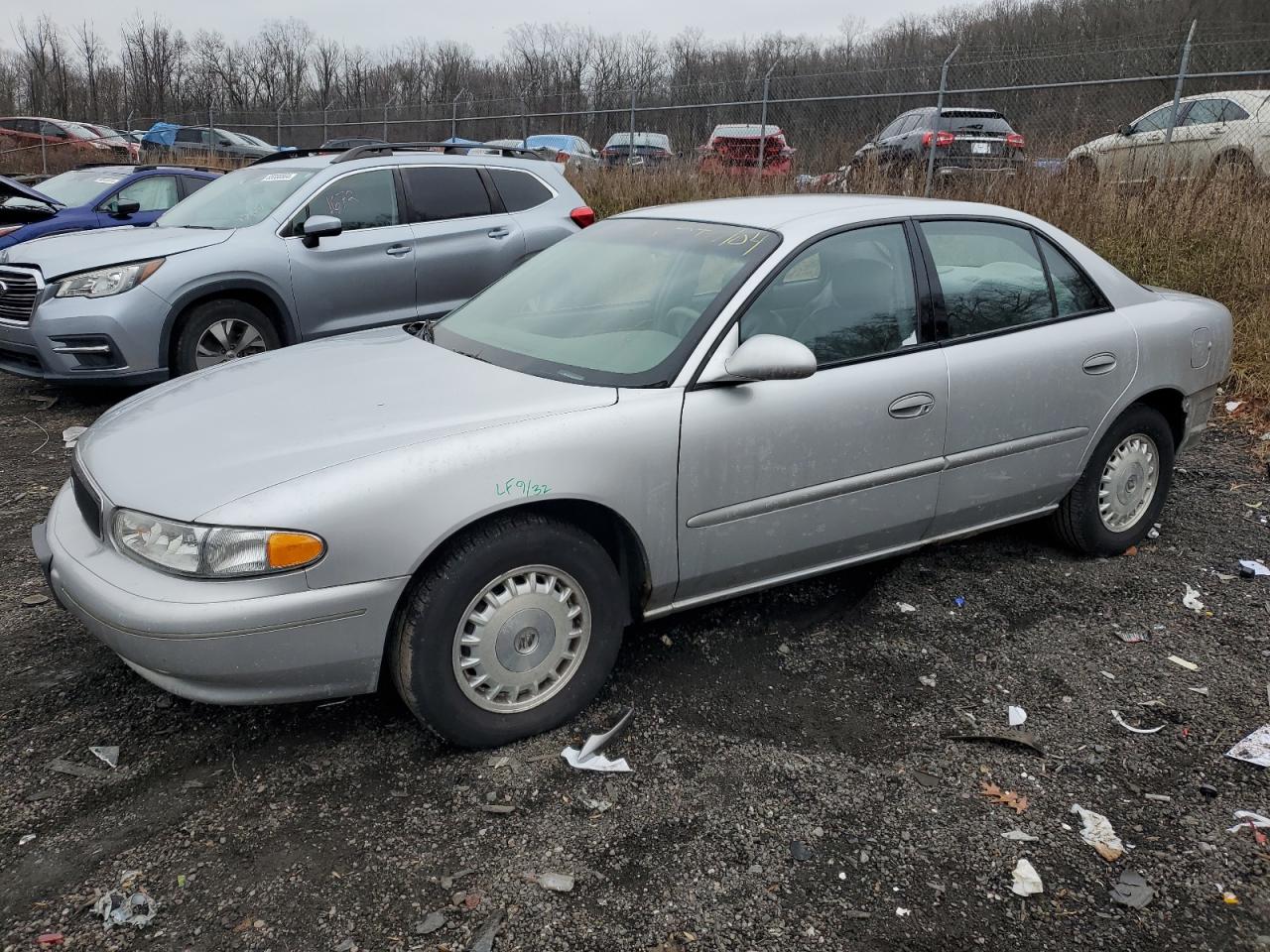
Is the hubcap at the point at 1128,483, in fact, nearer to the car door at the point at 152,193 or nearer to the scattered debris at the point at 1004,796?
the scattered debris at the point at 1004,796

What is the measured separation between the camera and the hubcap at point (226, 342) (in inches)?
270

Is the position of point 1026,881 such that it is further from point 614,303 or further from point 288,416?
point 288,416

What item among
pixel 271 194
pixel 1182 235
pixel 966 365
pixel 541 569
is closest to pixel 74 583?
pixel 541 569

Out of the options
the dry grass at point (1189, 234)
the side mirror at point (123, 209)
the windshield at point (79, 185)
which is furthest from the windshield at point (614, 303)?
the windshield at point (79, 185)

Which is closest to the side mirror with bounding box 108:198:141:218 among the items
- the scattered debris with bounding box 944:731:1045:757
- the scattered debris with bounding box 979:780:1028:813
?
the scattered debris with bounding box 944:731:1045:757

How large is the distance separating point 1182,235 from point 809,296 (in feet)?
21.2

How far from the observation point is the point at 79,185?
11.1 meters

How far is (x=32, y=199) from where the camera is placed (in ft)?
32.7

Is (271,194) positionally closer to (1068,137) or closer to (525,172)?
(525,172)

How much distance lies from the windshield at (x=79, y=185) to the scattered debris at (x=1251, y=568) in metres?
10.9

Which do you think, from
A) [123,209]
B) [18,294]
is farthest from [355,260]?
[123,209]

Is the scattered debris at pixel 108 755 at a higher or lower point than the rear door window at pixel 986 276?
lower

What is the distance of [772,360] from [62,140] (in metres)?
30.5

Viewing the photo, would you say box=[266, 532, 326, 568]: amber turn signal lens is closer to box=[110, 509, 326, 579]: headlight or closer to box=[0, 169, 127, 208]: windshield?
box=[110, 509, 326, 579]: headlight
